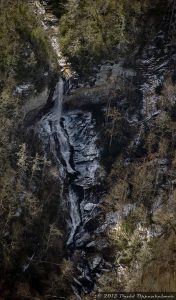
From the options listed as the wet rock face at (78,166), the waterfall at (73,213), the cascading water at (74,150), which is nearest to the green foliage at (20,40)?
the cascading water at (74,150)

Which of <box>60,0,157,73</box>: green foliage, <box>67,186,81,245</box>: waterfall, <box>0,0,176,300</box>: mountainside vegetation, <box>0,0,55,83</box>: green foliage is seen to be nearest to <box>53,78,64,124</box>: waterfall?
<box>0,0,176,300</box>: mountainside vegetation

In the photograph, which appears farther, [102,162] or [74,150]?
[74,150]

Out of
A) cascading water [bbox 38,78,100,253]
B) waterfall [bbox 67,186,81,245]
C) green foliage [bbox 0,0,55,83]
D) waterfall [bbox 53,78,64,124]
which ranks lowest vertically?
waterfall [bbox 67,186,81,245]

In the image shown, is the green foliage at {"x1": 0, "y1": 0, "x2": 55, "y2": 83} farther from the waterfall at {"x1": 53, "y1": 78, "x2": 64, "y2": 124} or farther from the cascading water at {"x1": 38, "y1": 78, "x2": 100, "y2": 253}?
the cascading water at {"x1": 38, "y1": 78, "x2": 100, "y2": 253}

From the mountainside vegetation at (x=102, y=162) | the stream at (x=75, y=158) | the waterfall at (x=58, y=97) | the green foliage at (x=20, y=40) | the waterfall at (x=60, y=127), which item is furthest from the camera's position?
the waterfall at (x=58, y=97)

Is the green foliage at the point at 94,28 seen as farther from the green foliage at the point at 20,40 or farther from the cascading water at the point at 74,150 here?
the cascading water at the point at 74,150

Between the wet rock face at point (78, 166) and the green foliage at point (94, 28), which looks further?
the green foliage at point (94, 28)

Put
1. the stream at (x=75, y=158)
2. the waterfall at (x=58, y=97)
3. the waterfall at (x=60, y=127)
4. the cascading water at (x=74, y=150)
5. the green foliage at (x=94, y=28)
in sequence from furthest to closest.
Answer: the waterfall at (x=58, y=97) < the green foliage at (x=94, y=28) < the waterfall at (x=60, y=127) < the cascading water at (x=74, y=150) < the stream at (x=75, y=158)

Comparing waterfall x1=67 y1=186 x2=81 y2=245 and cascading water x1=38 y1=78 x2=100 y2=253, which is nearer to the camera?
waterfall x1=67 y1=186 x2=81 y2=245

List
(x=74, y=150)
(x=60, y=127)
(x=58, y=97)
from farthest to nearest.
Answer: (x=58, y=97)
(x=60, y=127)
(x=74, y=150)

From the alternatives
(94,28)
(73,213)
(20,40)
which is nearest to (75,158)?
(73,213)

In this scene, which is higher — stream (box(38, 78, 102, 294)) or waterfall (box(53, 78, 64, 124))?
waterfall (box(53, 78, 64, 124))

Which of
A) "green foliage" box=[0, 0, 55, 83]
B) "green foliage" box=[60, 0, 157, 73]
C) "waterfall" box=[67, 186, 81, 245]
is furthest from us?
"green foliage" box=[60, 0, 157, 73]

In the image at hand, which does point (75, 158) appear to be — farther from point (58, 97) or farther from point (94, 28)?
point (94, 28)
